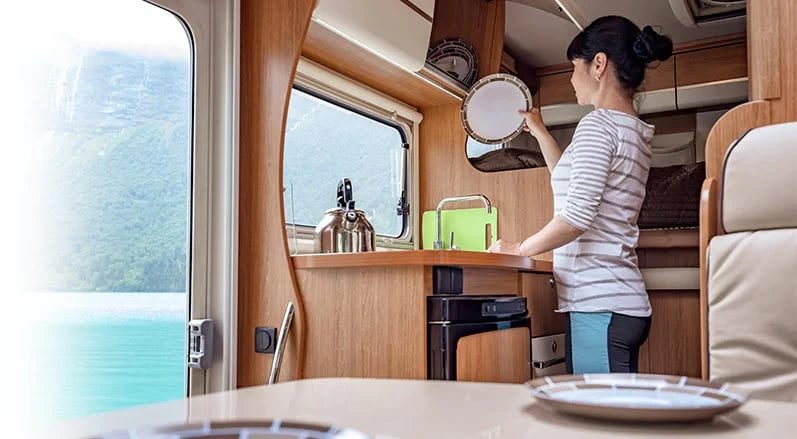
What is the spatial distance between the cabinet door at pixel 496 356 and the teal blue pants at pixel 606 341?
0.20 metres

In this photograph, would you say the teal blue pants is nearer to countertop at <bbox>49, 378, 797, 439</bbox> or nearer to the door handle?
the door handle

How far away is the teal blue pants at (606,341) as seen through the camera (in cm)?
203

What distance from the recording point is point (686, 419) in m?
0.53

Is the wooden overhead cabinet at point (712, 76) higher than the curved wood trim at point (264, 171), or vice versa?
the wooden overhead cabinet at point (712, 76)

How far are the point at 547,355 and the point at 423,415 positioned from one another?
219 centimetres

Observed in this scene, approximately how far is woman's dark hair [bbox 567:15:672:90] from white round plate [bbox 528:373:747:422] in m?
1.65

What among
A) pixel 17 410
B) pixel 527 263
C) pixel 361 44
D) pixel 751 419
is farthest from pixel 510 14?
pixel 751 419

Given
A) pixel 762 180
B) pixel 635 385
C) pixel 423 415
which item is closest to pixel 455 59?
pixel 762 180

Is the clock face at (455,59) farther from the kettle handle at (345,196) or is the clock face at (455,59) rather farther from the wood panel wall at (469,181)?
the kettle handle at (345,196)

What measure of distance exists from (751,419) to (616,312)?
1.51 m

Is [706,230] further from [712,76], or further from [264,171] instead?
[712,76]

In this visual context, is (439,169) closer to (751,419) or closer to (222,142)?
(222,142)

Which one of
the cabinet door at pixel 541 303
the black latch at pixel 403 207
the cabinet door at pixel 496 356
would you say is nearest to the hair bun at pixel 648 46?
the cabinet door at pixel 541 303

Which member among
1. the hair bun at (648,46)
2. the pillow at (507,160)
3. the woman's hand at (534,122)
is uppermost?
the hair bun at (648,46)
